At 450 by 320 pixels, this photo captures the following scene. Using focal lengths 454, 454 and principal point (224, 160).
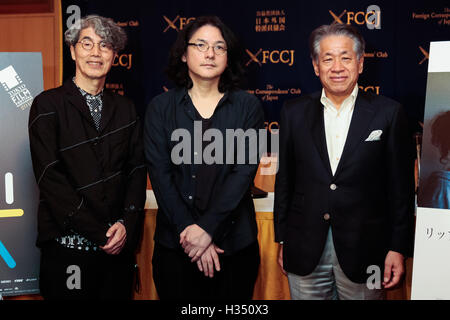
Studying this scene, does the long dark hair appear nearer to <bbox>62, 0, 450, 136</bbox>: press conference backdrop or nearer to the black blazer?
the black blazer

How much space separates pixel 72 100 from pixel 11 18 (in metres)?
2.02

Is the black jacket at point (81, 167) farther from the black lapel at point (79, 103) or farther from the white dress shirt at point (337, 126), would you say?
the white dress shirt at point (337, 126)

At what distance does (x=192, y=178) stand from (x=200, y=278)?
0.43 m

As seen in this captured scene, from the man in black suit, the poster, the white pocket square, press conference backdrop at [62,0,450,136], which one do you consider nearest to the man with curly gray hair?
the man in black suit

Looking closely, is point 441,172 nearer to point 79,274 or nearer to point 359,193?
point 359,193

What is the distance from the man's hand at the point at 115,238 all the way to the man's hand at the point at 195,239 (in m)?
0.31

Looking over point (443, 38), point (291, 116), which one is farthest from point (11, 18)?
point (443, 38)

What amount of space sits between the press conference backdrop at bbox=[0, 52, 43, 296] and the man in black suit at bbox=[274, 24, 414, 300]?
1.34 meters

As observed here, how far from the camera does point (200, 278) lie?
75.7 inches

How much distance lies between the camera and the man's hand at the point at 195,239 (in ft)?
5.99

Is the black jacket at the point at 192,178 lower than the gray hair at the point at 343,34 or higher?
lower

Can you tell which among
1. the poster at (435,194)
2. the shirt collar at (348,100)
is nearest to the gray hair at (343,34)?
the shirt collar at (348,100)

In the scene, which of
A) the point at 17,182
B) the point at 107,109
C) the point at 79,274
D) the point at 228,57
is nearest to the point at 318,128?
the point at 228,57

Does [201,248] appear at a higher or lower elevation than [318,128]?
lower
